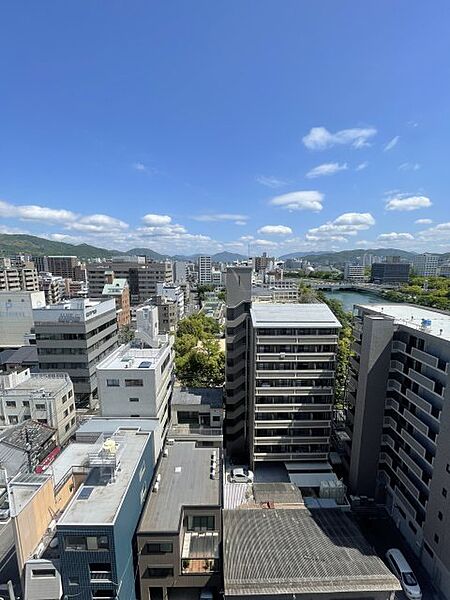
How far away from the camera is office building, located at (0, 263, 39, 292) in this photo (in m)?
97.7

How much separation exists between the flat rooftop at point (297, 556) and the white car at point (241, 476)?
5305 mm

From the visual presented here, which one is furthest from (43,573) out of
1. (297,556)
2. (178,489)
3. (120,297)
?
(120,297)

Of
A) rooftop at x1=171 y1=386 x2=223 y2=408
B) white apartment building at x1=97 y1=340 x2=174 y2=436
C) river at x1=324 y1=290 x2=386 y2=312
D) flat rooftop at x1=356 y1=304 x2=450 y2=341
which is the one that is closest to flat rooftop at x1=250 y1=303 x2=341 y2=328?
flat rooftop at x1=356 y1=304 x2=450 y2=341

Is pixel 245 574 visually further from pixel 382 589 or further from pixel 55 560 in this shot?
pixel 55 560

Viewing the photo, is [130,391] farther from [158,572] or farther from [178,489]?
[158,572]

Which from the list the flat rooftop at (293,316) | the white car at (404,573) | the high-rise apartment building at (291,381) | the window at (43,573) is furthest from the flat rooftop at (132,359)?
the white car at (404,573)

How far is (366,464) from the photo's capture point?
2856 cm

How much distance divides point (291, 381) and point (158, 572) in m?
17.8

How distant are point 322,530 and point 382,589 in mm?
4888

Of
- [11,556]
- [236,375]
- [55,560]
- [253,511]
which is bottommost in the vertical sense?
[11,556]

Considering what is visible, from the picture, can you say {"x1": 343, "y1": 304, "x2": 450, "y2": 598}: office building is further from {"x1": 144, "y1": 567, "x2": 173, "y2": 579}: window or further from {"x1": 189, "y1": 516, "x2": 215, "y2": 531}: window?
{"x1": 144, "y1": 567, "x2": 173, "y2": 579}: window

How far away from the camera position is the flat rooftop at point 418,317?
24747 mm

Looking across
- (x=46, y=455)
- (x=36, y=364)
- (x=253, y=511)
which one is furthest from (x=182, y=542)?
(x=36, y=364)

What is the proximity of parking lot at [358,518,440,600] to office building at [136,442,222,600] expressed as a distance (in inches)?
529
